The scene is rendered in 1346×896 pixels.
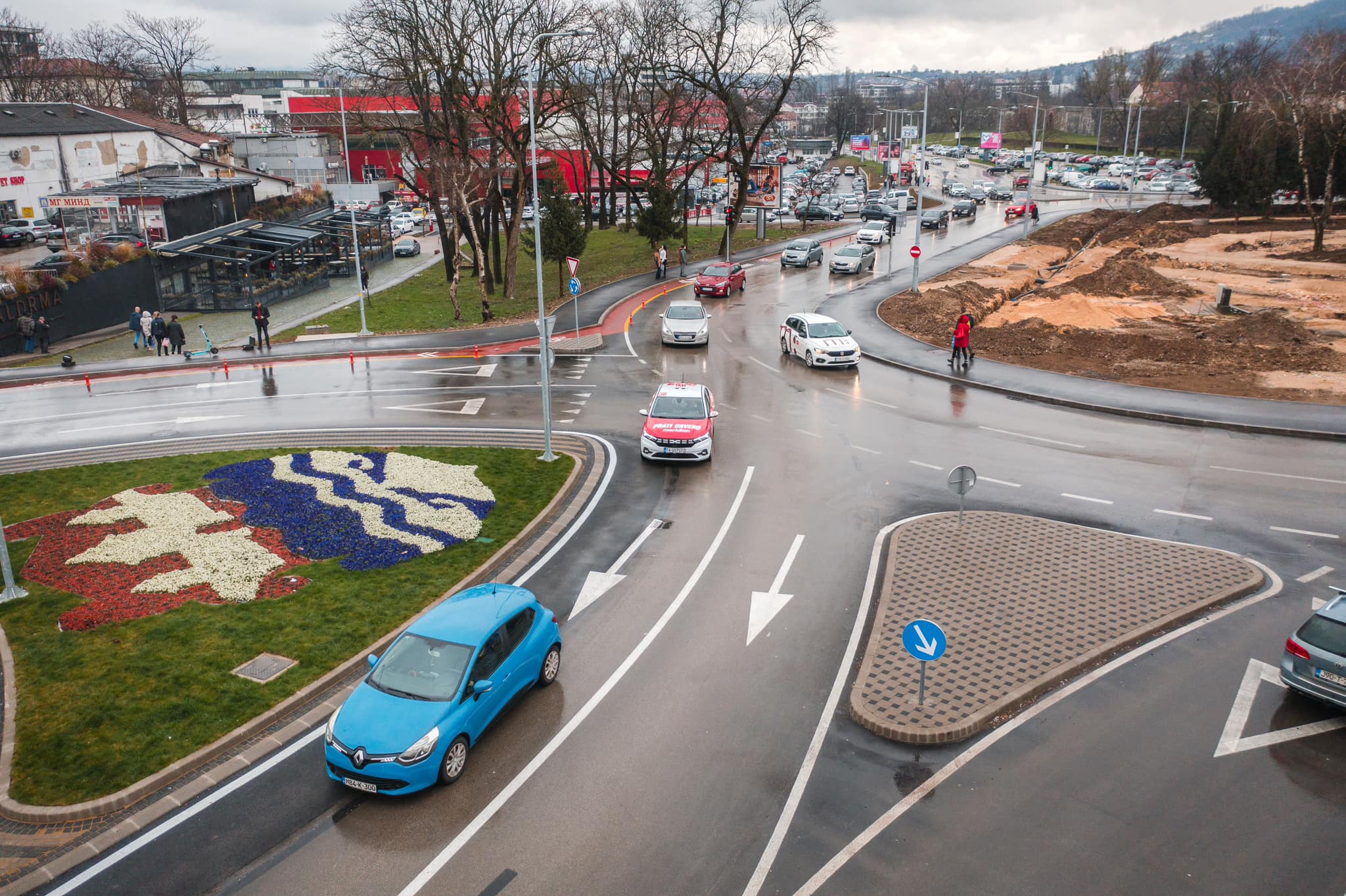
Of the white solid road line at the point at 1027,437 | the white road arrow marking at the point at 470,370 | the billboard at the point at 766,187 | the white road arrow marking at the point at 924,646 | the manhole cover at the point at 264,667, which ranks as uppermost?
the billboard at the point at 766,187

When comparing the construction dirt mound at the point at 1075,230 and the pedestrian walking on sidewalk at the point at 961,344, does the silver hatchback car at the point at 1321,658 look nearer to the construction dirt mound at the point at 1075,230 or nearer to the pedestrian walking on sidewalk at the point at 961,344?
the pedestrian walking on sidewalk at the point at 961,344

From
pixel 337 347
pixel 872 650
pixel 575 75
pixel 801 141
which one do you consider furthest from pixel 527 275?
pixel 801 141

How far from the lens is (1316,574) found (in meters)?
14.9

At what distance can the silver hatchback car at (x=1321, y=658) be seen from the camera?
419 inches

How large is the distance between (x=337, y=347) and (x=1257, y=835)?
109 ft

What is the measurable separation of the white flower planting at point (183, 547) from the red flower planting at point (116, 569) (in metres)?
0.07

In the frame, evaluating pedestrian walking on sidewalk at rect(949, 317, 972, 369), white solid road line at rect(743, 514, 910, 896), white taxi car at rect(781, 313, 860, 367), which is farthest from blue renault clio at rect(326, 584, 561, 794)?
pedestrian walking on sidewalk at rect(949, 317, 972, 369)

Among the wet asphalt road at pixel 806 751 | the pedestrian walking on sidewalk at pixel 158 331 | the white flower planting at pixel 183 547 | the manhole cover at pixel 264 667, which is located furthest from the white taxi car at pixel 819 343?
the pedestrian walking on sidewalk at pixel 158 331

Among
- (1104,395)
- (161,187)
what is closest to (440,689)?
(1104,395)

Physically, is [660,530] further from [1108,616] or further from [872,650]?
[1108,616]

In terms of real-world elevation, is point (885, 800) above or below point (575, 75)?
below

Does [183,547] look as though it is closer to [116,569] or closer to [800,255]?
[116,569]

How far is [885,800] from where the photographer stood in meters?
9.75

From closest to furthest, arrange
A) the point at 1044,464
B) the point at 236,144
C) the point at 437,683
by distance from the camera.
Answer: the point at 437,683, the point at 1044,464, the point at 236,144
